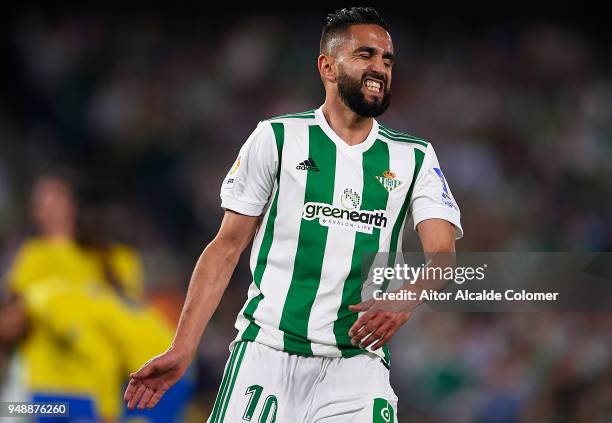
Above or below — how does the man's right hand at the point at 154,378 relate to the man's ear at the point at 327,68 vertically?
below

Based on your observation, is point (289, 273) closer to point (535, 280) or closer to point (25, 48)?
point (535, 280)

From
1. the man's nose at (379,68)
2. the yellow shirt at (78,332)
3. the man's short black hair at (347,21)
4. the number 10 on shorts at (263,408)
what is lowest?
the number 10 on shorts at (263,408)

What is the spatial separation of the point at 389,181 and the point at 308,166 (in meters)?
0.28

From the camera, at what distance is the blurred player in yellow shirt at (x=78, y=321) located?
634 cm

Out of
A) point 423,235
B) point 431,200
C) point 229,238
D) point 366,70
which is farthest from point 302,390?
point 366,70

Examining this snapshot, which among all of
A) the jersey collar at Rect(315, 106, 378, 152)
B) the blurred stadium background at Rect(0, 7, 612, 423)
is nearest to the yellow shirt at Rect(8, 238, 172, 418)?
the blurred stadium background at Rect(0, 7, 612, 423)

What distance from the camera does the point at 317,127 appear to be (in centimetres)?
335

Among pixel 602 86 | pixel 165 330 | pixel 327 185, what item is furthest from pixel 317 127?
pixel 602 86

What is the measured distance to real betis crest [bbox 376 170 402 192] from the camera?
3.25m

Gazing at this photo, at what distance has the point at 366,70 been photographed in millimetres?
3281

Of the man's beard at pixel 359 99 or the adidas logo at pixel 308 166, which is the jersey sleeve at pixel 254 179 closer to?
the adidas logo at pixel 308 166

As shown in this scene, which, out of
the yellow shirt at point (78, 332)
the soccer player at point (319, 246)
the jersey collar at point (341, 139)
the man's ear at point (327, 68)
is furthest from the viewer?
the yellow shirt at point (78, 332)

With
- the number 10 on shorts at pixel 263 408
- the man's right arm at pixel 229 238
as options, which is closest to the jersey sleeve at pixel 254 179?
the man's right arm at pixel 229 238

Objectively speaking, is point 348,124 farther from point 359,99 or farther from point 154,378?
point 154,378
